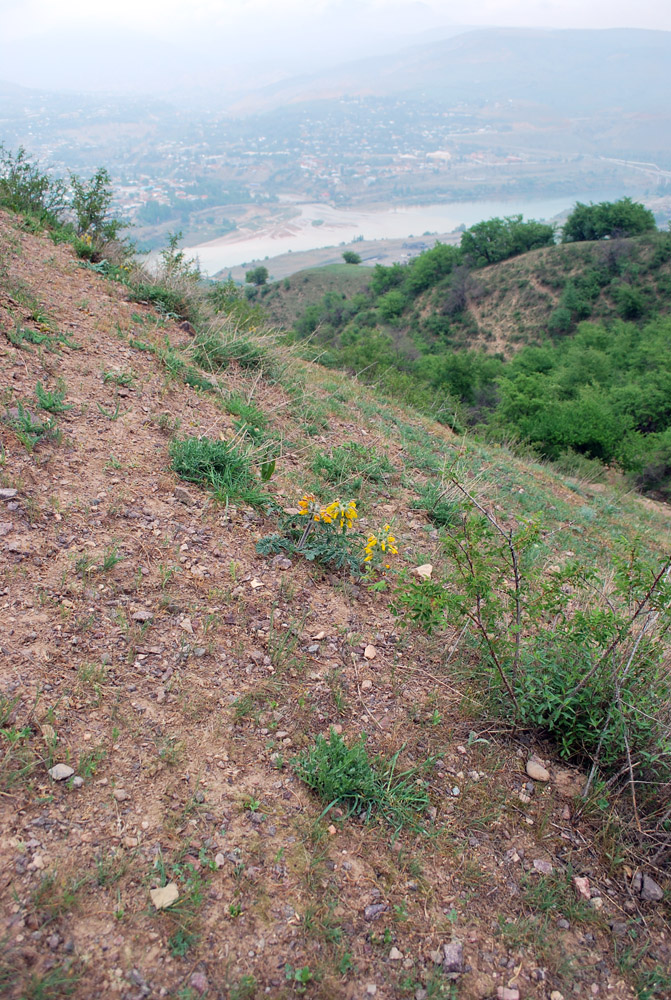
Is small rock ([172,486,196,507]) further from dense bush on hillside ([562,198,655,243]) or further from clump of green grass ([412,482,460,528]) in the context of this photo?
dense bush on hillside ([562,198,655,243])

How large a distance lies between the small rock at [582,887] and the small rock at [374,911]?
710 mm

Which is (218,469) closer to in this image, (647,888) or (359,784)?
(359,784)

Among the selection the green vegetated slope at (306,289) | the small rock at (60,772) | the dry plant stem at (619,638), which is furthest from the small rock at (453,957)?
the green vegetated slope at (306,289)

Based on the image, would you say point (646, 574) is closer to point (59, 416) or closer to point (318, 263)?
point (59, 416)

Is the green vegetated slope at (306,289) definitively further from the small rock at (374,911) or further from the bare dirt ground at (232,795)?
the small rock at (374,911)

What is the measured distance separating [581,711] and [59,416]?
3.50 meters

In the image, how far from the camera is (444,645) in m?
2.93

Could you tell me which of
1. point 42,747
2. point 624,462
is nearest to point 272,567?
point 42,747

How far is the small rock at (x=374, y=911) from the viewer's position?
1797mm

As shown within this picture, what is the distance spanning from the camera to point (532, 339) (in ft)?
110

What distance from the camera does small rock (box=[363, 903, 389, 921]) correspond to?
1.80 m

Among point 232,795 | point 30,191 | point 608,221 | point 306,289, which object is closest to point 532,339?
point 608,221

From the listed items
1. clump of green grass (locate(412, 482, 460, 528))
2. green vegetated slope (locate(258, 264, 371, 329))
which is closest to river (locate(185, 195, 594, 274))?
green vegetated slope (locate(258, 264, 371, 329))

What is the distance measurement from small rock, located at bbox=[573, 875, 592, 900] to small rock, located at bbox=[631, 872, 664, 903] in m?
0.18
